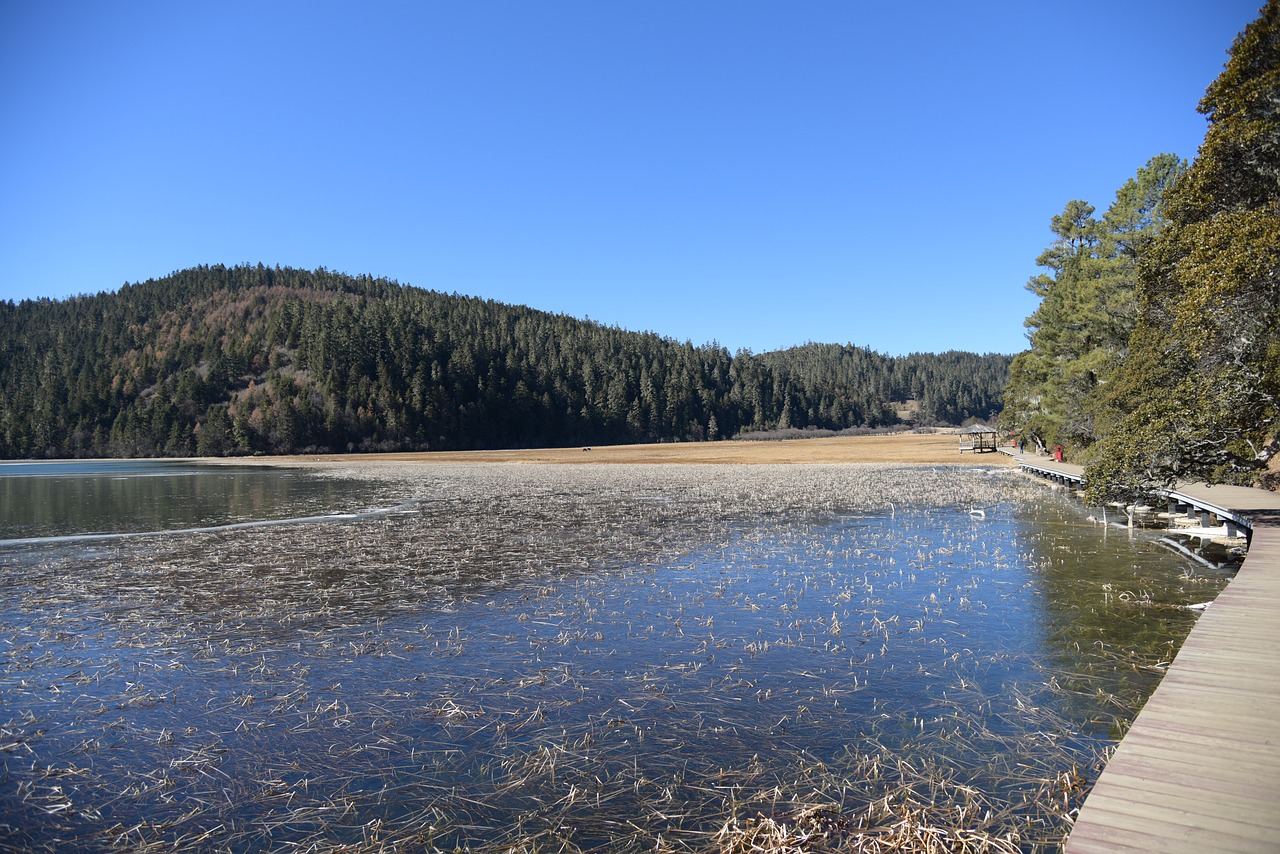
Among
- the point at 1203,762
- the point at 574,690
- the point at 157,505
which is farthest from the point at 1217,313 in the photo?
the point at 157,505

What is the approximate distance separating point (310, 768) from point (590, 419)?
6554 inches

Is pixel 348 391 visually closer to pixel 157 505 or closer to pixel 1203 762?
pixel 157 505

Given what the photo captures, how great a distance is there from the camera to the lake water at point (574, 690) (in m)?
7.02

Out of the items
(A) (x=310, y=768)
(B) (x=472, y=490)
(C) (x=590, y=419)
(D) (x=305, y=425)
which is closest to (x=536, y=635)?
(A) (x=310, y=768)

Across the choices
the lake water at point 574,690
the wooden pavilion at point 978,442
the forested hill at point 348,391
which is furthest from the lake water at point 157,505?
the forested hill at point 348,391

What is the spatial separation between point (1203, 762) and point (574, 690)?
672 cm

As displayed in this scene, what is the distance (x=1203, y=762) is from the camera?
20.5 ft

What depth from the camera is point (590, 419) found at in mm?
174250

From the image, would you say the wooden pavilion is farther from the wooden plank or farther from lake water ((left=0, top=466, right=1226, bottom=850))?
the wooden plank

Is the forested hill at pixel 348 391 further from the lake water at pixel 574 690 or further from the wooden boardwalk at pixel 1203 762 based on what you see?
the wooden boardwalk at pixel 1203 762

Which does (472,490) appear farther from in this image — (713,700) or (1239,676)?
(1239,676)

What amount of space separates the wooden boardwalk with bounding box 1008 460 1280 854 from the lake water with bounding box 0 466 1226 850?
33.5 inches

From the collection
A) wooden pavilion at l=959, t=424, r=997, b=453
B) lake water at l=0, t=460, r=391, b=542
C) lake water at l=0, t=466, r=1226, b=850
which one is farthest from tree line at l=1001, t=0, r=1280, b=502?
wooden pavilion at l=959, t=424, r=997, b=453

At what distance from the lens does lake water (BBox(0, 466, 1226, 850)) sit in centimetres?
702
